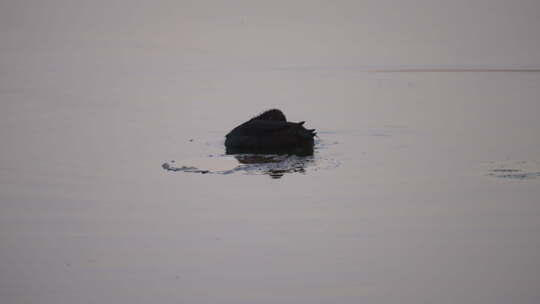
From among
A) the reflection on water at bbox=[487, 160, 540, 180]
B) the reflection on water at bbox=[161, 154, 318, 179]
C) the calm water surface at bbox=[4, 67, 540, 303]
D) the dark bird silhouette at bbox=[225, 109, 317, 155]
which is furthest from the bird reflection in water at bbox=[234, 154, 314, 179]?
the reflection on water at bbox=[487, 160, 540, 180]

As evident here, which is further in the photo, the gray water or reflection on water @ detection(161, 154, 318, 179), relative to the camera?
reflection on water @ detection(161, 154, 318, 179)

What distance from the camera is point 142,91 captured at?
33062mm

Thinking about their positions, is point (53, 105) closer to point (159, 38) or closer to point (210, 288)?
point (210, 288)

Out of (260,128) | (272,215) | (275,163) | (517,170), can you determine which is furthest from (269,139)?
(272,215)

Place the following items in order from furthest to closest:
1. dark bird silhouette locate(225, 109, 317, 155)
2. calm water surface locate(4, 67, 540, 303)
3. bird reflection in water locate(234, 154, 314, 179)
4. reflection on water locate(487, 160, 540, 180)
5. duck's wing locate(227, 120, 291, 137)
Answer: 1. duck's wing locate(227, 120, 291, 137)
2. dark bird silhouette locate(225, 109, 317, 155)
3. bird reflection in water locate(234, 154, 314, 179)
4. reflection on water locate(487, 160, 540, 180)
5. calm water surface locate(4, 67, 540, 303)

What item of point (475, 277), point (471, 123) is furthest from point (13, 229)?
point (471, 123)

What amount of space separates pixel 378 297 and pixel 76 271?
369cm

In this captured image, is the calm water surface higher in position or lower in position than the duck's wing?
lower

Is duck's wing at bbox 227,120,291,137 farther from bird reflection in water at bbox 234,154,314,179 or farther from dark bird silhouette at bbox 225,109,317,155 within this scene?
bird reflection in water at bbox 234,154,314,179

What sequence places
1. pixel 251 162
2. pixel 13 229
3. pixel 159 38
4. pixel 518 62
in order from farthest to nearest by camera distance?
pixel 159 38 → pixel 518 62 → pixel 251 162 → pixel 13 229

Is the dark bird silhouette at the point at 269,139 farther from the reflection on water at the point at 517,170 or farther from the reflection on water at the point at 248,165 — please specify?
the reflection on water at the point at 517,170

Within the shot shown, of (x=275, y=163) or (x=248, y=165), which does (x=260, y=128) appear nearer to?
(x=275, y=163)

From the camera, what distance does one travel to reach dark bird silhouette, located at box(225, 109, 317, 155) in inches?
666

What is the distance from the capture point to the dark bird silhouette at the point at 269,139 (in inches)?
666
